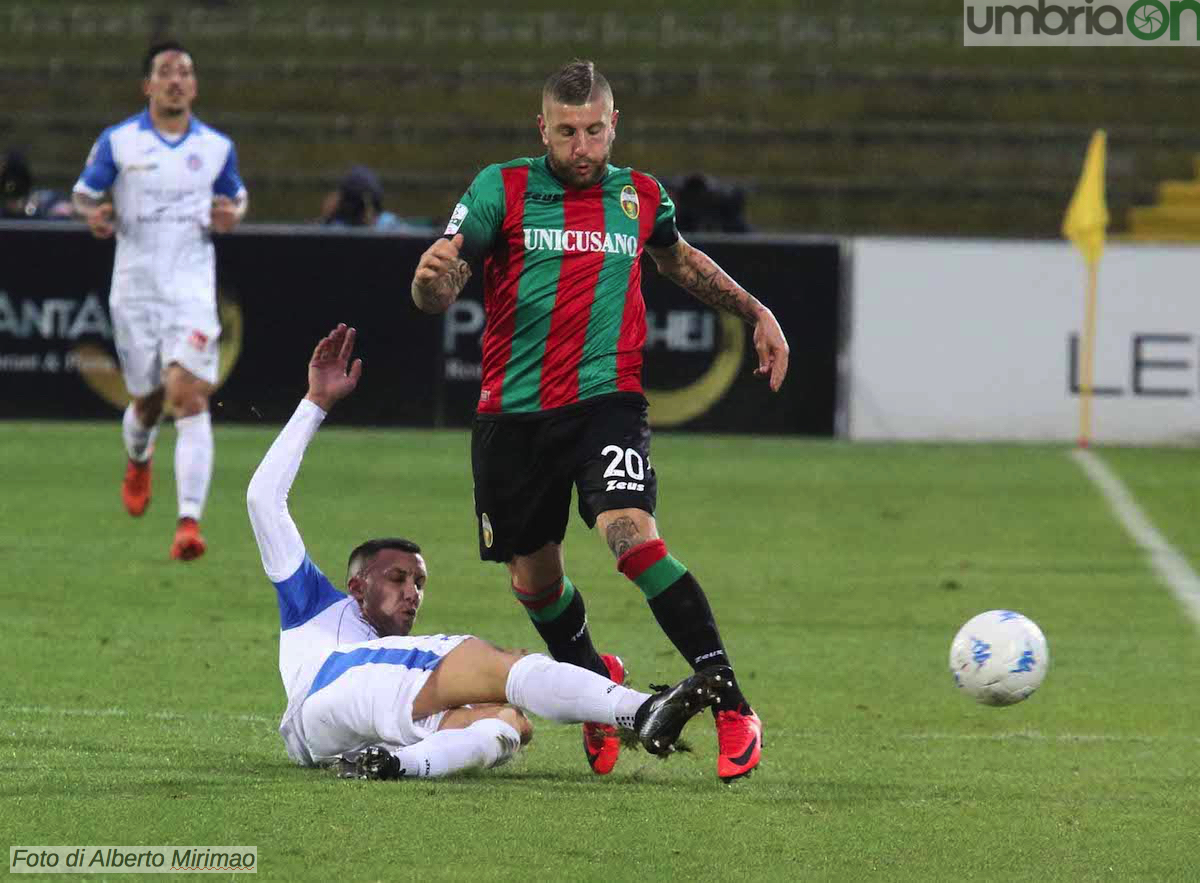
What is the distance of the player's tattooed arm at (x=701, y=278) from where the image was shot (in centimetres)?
651

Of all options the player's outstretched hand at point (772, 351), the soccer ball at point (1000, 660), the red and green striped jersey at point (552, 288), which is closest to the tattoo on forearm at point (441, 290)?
the red and green striped jersey at point (552, 288)

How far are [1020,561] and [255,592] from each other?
393cm

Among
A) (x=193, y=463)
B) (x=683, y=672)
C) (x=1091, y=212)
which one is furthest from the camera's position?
(x=1091, y=212)

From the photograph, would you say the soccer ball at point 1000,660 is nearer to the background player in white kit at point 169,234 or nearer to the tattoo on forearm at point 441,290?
the tattoo on forearm at point 441,290

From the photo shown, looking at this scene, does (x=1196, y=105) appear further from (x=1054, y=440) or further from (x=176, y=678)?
(x=176, y=678)

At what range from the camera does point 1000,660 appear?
636cm

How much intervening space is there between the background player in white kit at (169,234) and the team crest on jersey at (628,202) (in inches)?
195

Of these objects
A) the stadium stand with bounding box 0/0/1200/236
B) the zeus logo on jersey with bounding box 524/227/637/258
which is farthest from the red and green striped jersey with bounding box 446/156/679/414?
the stadium stand with bounding box 0/0/1200/236

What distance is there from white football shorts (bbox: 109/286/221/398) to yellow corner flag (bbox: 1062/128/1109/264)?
8283 mm

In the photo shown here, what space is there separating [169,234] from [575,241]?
5362mm

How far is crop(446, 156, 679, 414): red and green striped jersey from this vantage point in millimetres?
6113

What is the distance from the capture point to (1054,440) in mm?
17750

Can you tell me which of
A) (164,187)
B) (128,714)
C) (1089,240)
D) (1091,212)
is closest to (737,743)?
(128,714)

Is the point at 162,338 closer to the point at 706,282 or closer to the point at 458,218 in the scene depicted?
the point at 706,282
